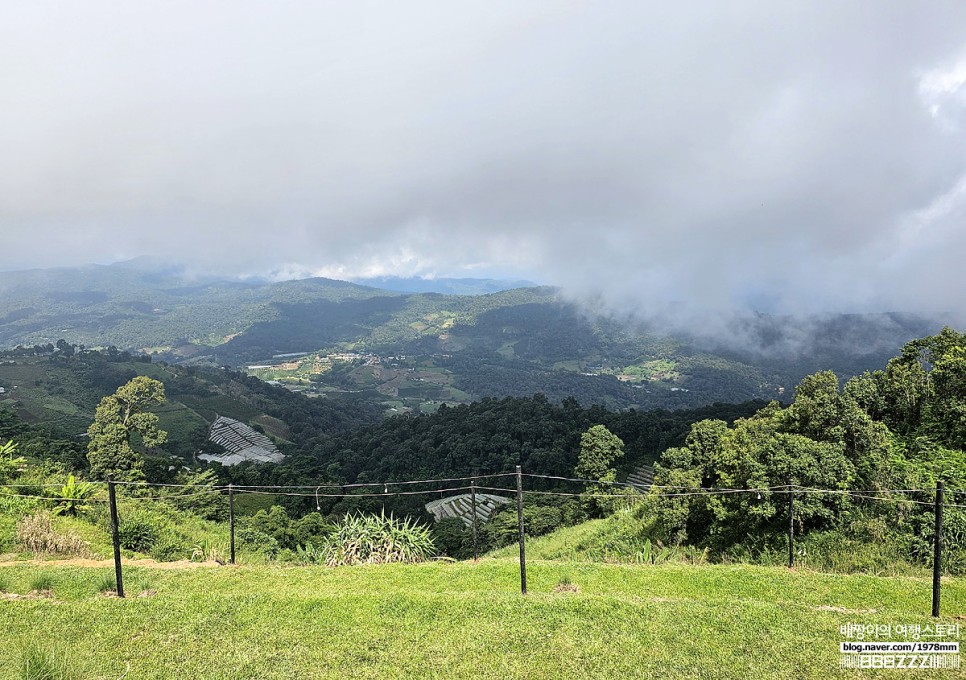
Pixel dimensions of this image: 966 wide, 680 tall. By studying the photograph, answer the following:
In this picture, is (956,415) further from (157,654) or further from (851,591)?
(157,654)

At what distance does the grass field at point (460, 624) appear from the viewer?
551 cm

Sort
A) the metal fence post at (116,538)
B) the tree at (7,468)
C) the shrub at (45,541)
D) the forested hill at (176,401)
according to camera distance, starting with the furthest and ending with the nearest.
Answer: the forested hill at (176,401) → the tree at (7,468) → the shrub at (45,541) → the metal fence post at (116,538)

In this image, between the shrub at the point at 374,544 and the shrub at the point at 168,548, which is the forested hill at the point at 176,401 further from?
the shrub at the point at 374,544

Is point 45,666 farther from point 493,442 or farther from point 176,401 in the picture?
point 176,401

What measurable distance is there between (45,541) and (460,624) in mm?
10079

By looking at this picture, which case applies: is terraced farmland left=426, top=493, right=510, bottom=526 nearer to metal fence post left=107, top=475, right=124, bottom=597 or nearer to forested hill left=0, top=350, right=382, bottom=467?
metal fence post left=107, top=475, right=124, bottom=597

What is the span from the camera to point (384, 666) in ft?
18.2

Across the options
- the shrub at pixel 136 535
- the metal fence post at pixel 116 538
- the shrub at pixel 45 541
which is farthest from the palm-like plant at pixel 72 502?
the metal fence post at pixel 116 538

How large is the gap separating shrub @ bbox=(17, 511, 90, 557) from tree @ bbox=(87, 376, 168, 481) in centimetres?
1811

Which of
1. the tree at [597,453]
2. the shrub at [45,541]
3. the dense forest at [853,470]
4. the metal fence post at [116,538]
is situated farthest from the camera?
the tree at [597,453]

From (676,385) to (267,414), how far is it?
14329cm

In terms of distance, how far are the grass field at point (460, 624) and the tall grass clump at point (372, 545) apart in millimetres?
3072

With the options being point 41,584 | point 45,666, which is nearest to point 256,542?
point 41,584

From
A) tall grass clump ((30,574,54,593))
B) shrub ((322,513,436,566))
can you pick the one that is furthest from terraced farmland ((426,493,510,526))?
tall grass clump ((30,574,54,593))
